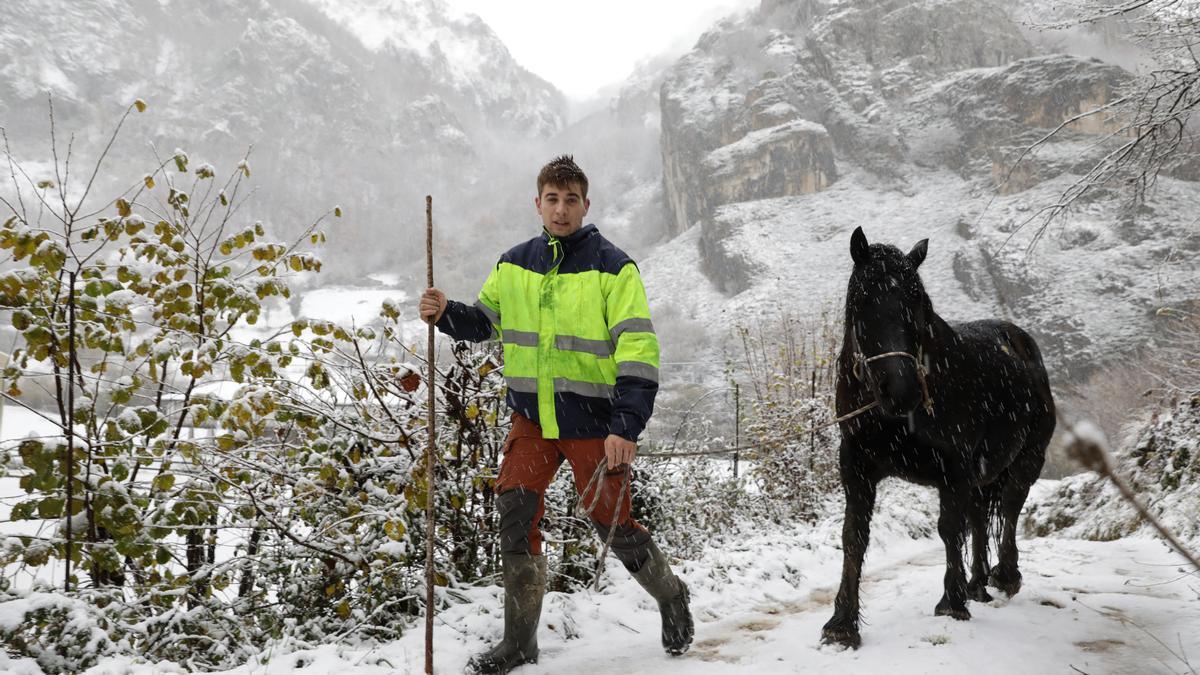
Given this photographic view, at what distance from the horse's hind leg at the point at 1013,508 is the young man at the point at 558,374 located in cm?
258

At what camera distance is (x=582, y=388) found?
2951 mm

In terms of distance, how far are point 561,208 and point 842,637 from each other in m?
2.65

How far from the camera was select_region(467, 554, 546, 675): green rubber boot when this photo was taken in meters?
3.00

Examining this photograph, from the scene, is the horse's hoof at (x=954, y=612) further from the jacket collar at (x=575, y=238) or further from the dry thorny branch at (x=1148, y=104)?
the jacket collar at (x=575, y=238)

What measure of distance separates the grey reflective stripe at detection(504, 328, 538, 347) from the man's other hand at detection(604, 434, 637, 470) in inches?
23.7

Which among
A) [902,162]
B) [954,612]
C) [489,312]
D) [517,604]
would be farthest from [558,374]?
[902,162]

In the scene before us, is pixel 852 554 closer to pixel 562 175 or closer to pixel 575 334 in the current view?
pixel 575 334

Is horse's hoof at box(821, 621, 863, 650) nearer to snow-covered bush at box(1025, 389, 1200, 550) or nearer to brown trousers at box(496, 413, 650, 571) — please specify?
brown trousers at box(496, 413, 650, 571)

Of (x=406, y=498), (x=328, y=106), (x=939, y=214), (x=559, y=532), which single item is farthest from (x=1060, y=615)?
Result: (x=328, y=106)

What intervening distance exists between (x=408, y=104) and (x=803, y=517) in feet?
681

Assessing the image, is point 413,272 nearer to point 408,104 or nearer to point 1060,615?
point 408,104

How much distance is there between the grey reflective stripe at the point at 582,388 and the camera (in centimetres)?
295

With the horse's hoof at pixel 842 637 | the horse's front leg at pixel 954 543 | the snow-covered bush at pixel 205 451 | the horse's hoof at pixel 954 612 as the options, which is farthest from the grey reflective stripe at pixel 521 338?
the horse's hoof at pixel 954 612

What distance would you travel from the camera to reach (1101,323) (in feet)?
145
